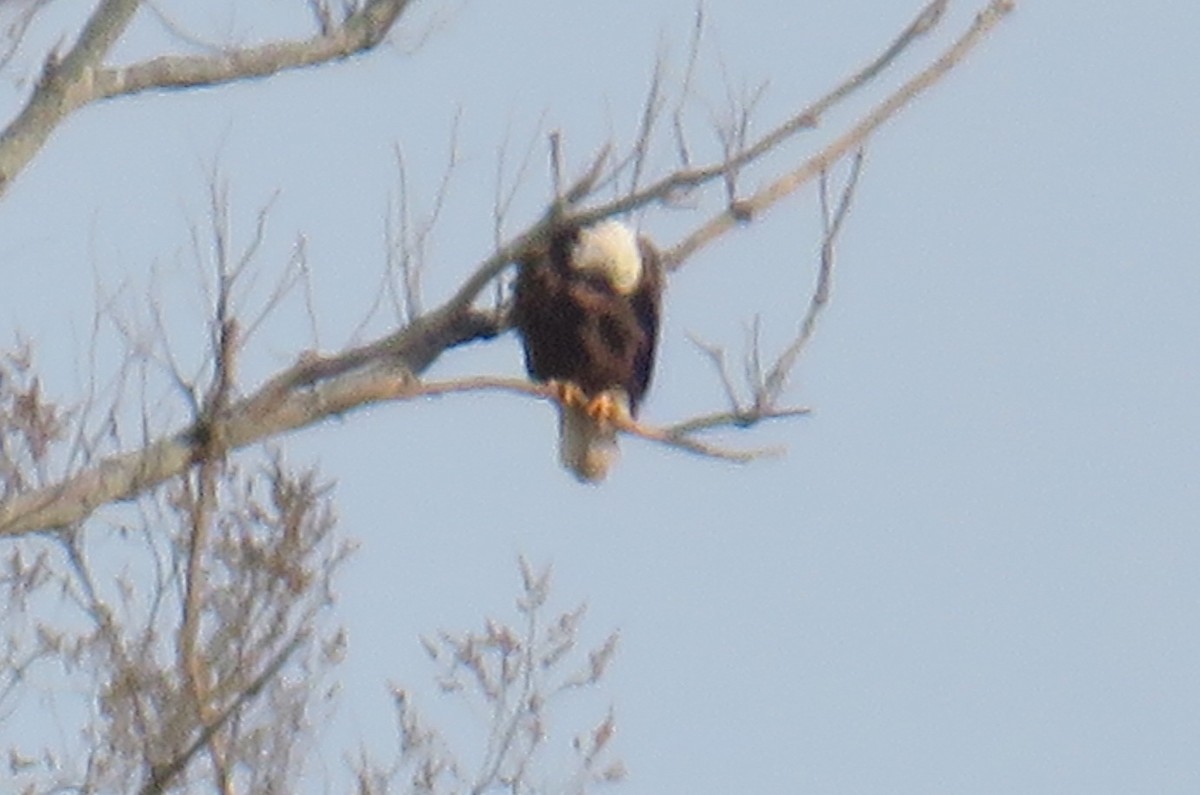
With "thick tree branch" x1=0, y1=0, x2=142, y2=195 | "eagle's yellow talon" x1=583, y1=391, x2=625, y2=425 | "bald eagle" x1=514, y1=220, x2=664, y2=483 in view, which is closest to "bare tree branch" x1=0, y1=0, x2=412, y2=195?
"thick tree branch" x1=0, y1=0, x2=142, y2=195

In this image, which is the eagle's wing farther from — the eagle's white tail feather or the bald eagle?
the eagle's white tail feather

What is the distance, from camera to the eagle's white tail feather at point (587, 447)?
7.09 m

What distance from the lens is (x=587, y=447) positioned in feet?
23.3

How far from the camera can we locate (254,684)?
452 centimetres

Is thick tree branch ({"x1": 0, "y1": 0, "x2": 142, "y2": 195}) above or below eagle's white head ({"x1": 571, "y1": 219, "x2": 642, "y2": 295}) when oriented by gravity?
above

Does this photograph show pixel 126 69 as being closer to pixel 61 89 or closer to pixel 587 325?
pixel 61 89

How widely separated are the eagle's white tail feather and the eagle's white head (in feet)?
1.07

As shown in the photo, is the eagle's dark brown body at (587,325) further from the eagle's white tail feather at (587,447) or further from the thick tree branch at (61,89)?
the thick tree branch at (61,89)

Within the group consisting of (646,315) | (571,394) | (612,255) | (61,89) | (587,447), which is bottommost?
(587,447)

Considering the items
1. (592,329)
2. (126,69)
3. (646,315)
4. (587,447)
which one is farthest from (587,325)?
(126,69)

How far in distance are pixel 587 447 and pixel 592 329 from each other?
11.0 inches

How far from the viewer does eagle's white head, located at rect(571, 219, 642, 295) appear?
6895mm

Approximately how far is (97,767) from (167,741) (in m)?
0.98

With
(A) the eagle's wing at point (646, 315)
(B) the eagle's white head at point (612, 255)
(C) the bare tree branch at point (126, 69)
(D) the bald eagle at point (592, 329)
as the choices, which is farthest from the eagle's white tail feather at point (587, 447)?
(C) the bare tree branch at point (126, 69)
